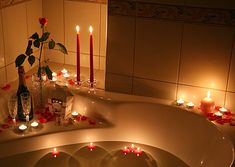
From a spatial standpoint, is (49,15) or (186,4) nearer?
(186,4)

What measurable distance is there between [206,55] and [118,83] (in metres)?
0.54

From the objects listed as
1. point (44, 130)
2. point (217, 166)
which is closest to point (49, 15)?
point (44, 130)

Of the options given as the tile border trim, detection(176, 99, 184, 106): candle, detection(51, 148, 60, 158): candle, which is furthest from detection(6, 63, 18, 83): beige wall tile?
detection(176, 99, 184, 106): candle

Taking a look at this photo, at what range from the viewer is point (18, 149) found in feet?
5.90

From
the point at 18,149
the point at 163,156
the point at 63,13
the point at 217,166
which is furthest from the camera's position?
the point at 63,13

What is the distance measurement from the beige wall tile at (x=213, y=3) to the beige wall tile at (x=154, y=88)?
46 cm

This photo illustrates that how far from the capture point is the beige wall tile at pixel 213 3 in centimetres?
175

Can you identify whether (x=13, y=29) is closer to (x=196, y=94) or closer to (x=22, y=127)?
(x=22, y=127)

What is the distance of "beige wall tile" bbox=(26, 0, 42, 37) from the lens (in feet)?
7.36

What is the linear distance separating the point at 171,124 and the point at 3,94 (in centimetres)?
93

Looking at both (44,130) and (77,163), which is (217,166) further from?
(44,130)

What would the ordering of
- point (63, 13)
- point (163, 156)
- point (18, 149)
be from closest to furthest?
point (18, 149)
point (163, 156)
point (63, 13)

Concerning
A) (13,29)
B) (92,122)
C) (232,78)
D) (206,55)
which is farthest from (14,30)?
(232,78)

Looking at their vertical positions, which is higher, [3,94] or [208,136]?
[3,94]
